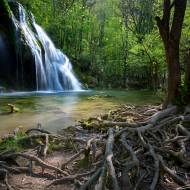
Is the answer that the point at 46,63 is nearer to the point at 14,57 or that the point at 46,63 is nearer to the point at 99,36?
the point at 14,57

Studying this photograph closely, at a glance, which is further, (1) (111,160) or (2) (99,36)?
(2) (99,36)

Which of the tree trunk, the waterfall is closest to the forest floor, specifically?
the tree trunk

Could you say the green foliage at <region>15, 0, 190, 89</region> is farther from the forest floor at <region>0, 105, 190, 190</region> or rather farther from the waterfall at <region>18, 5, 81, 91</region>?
the forest floor at <region>0, 105, 190, 190</region>

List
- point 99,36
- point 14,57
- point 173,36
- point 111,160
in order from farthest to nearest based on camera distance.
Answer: point 99,36 < point 14,57 < point 173,36 < point 111,160

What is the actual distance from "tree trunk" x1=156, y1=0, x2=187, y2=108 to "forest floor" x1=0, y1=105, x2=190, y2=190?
2.89ft

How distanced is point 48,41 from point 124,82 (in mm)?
11484

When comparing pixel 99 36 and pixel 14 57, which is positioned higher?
pixel 99 36

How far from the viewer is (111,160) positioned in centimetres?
492

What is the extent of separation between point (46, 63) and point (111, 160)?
Result: 27827mm

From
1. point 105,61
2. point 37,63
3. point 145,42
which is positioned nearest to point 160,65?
point 145,42

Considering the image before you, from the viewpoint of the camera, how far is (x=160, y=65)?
89.1 feet

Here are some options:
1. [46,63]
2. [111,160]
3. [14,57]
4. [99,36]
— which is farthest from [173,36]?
[99,36]

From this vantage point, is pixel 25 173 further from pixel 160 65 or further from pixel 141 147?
pixel 160 65

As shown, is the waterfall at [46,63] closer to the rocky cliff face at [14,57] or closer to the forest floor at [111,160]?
the rocky cliff face at [14,57]
